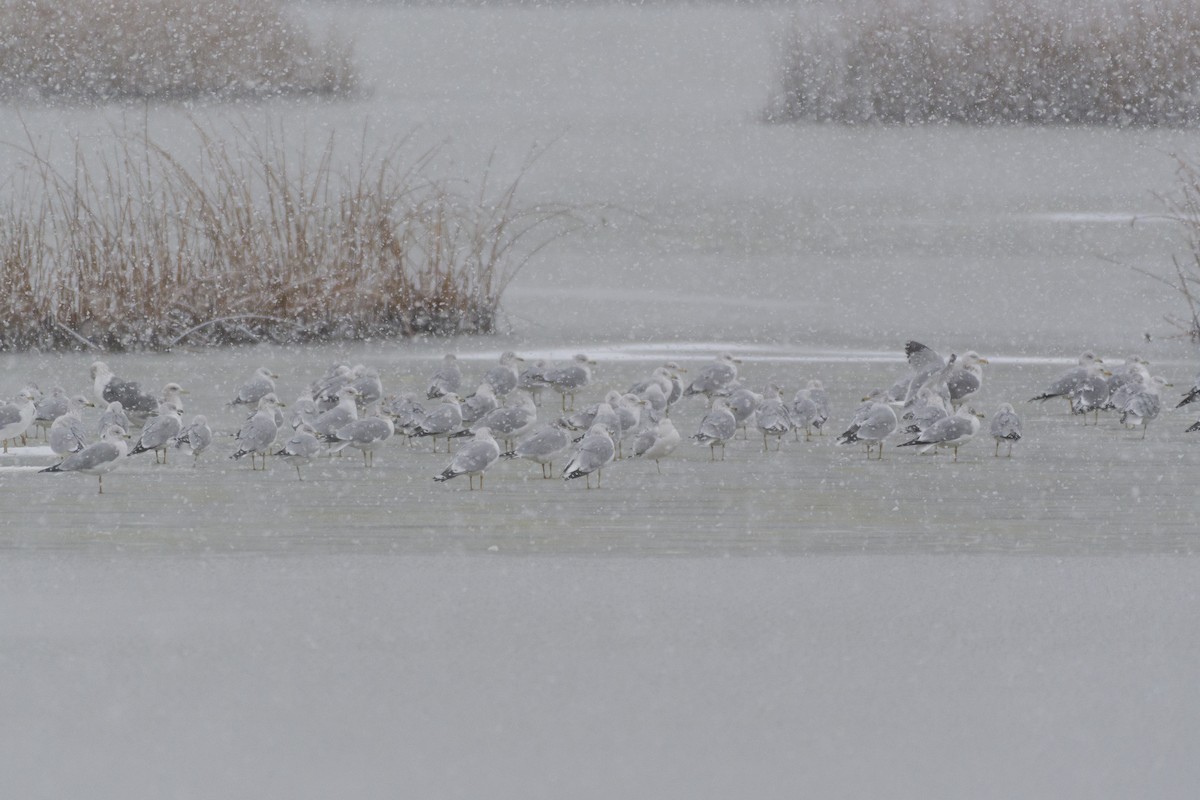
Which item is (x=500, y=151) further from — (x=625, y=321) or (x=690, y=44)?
(x=690, y=44)

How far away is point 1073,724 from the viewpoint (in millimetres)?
4680

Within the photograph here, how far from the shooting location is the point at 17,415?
831 centimetres

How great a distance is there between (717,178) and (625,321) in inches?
431

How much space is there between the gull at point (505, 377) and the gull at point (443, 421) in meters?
1.18

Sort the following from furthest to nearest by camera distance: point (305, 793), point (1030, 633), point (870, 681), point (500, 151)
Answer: point (500, 151), point (1030, 633), point (870, 681), point (305, 793)

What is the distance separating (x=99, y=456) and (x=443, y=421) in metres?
1.62

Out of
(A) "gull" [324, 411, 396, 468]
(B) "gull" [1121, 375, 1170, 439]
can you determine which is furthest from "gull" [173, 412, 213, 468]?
(B) "gull" [1121, 375, 1170, 439]

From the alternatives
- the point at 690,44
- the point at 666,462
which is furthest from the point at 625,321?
the point at 690,44

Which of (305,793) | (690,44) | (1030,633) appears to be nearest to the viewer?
(305,793)

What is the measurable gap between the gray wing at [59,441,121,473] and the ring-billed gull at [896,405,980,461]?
3.48 m

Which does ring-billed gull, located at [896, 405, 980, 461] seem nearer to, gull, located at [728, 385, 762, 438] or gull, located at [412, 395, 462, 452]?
gull, located at [728, 385, 762, 438]

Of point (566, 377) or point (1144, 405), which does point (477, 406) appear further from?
point (1144, 405)

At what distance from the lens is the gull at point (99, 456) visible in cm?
753

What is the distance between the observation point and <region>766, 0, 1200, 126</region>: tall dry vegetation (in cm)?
2556
